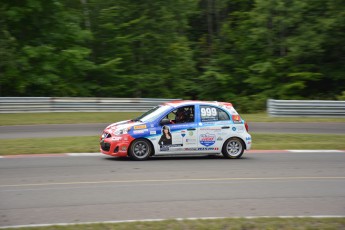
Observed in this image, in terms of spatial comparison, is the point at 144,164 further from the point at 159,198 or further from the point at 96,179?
the point at 159,198

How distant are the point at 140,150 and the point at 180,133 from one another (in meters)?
1.13

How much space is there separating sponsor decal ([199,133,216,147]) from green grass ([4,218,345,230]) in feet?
23.3

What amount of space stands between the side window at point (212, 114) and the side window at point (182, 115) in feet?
0.96

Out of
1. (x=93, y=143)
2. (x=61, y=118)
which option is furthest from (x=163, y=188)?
(x=61, y=118)

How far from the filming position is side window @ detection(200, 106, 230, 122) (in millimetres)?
14984

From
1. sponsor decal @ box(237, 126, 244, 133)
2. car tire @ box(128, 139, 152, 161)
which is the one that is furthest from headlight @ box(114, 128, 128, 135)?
sponsor decal @ box(237, 126, 244, 133)

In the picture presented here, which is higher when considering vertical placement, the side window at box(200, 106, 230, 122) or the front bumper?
the side window at box(200, 106, 230, 122)

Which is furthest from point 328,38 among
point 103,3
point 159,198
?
point 159,198

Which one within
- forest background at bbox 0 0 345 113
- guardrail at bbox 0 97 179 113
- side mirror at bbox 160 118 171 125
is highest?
forest background at bbox 0 0 345 113

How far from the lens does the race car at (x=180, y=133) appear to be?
564 inches

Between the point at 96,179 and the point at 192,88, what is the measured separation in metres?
27.6

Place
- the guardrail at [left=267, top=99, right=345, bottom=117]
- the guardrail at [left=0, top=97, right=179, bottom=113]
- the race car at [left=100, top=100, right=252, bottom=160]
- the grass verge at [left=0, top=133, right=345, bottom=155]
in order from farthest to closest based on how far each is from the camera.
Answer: the guardrail at [left=0, top=97, right=179, bottom=113] → the guardrail at [left=267, top=99, right=345, bottom=117] → the grass verge at [left=0, top=133, right=345, bottom=155] → the race car at [left=100, top=100, right=252, bottom=160]

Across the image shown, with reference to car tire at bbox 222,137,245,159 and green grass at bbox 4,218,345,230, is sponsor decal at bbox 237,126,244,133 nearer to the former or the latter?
car tire at bbox 222,137,245,159

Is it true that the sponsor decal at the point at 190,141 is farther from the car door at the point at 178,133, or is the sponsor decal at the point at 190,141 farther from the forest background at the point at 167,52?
the forest background at the point at 167,52
